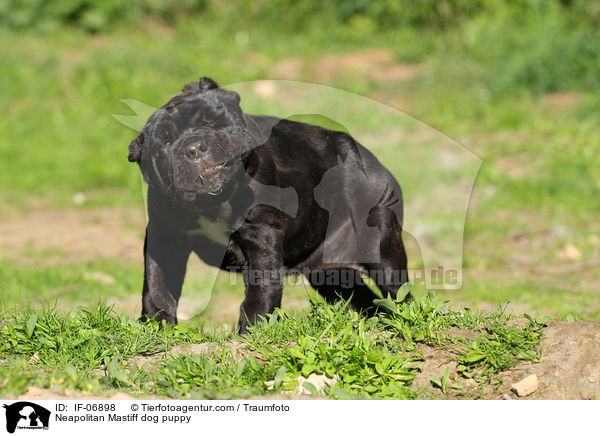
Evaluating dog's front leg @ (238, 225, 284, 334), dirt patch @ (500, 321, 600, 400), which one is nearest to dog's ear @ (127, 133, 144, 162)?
dog's front leg @ (238, 225, 284, 334)

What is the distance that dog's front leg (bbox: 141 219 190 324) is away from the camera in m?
4.72

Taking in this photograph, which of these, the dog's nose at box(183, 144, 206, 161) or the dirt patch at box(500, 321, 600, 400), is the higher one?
the dog's nose at box(183, 144, 206, 161)

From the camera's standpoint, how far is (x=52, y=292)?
22.5ft

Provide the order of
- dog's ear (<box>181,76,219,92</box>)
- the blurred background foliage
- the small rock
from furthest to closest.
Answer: the blurred background foliage, dog's ear (<box>181,76,219,92</box>), the small rock

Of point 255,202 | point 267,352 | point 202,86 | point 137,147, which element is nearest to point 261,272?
point 255,202

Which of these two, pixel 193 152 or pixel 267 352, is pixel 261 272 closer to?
pixel 267 352

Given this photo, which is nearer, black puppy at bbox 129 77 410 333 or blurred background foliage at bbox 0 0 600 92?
black puppy at bbox 129 77 410 333

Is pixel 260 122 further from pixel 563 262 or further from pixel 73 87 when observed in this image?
pixel 73 87

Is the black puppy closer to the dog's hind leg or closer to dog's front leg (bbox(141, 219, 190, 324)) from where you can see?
dog's front leg (bbox(141, 219, 190, 324))

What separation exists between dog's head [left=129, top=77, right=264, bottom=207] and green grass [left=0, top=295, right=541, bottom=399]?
76 cm

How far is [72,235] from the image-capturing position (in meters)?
9.49

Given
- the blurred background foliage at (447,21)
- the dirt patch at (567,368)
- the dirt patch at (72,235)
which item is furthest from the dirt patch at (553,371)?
the blurred background foliage at (447,21)
